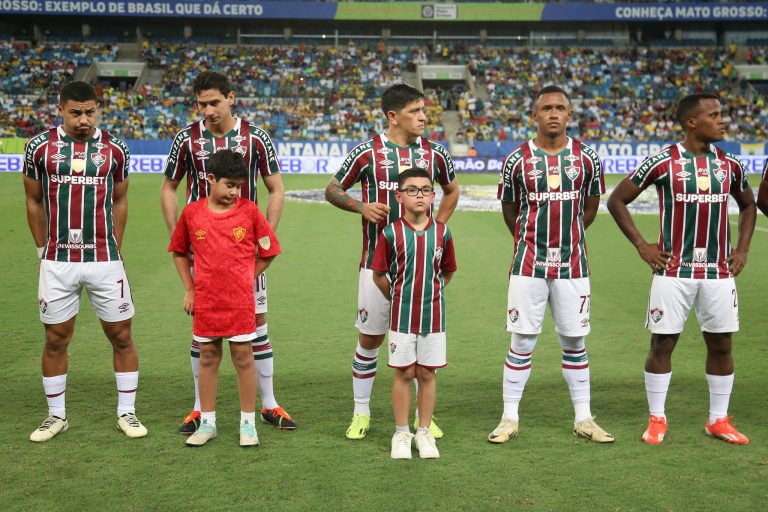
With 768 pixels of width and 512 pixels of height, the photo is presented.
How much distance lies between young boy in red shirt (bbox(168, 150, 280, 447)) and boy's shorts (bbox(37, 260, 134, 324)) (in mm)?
523

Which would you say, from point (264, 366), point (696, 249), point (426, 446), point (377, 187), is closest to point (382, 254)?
point (377, 187)

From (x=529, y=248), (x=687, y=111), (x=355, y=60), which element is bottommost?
(x=529, y=248)

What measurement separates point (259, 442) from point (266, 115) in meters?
38.2

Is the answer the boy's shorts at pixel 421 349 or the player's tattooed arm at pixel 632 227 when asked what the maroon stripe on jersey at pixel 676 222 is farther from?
the boy's shorts at pixel 421 349

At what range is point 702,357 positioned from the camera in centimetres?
795

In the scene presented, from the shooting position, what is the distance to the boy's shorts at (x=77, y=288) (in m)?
5.70

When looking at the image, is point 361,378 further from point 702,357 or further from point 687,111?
point 702,357

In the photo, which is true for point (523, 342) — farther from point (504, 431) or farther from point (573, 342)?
point (504, 431)

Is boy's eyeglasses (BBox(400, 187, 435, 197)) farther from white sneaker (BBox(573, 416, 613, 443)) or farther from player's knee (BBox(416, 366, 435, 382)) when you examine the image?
white sneaker (BBox(573, 416, 613, 443))

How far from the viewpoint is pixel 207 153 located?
593 cm

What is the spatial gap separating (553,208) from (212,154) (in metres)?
2.30

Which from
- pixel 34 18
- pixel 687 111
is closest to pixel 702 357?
pixel 687 111

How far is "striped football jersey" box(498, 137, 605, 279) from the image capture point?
566cm

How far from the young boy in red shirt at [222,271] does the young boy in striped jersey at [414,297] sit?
2.74ft
